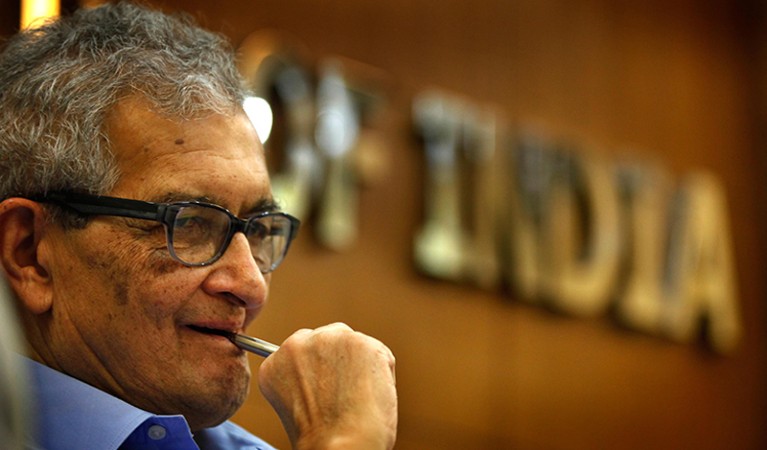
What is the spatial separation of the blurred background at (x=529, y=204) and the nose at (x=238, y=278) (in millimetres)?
1432

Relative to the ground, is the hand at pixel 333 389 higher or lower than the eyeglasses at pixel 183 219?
lower

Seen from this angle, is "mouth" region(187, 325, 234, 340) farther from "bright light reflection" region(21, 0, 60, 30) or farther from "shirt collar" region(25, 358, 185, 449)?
"bright light reflection" region(21, 0, 60, 30)

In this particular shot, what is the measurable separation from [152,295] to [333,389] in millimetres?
306

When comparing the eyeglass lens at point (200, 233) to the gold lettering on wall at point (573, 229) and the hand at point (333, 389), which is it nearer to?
the hand at point (333, 389)

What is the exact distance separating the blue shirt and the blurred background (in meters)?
1.52

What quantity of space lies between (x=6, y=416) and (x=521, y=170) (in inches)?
140

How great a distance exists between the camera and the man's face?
4.84 ft

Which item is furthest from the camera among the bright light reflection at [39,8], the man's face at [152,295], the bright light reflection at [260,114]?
the bright light reflection at [39,8]

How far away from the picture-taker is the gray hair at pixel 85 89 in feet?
4.93

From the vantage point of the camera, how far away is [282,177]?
3406 mm

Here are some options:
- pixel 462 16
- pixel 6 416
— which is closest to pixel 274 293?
pixel 462 16

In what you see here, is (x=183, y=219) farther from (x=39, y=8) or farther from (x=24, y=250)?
(x=39, y=8)

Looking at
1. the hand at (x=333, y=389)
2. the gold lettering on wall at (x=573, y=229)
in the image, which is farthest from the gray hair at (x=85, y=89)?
the gold lettering on wall at (x=573, y=229)

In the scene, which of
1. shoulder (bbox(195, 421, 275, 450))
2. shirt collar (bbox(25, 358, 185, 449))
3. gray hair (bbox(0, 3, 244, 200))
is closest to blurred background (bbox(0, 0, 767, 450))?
gray hair (bbox(0, 3, 244, 200))
